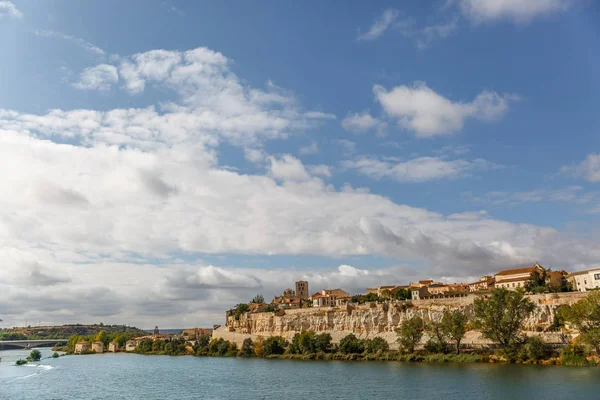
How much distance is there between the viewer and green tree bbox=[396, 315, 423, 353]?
49.0 m

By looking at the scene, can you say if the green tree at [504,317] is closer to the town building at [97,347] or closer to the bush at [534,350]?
the bush at [534,350]

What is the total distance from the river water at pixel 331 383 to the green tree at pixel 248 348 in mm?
16319

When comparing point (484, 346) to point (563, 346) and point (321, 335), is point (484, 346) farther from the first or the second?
point (321, 335)

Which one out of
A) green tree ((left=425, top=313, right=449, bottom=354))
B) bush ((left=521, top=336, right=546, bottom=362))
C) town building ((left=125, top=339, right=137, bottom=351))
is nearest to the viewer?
bush ((left=521, top=336, right=546, bottom=362))

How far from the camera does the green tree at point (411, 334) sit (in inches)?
1928

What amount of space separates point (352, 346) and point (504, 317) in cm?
1864

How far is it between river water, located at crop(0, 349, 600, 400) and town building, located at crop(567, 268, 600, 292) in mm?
25725

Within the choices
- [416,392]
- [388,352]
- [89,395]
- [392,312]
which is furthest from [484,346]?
[89,395]

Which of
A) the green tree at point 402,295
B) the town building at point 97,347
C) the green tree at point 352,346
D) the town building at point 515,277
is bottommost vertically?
the town building at point 97,347

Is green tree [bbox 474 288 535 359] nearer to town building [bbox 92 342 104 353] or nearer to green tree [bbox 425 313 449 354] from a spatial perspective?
green tree [bbox 425 313 449 354]

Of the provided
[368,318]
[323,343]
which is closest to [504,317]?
[368,318]

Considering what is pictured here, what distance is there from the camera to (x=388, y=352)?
51031 millimetres

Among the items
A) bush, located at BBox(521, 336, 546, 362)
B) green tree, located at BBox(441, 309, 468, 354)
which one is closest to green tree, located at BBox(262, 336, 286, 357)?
green tree, located at BBox(441, 309, 468, 354)

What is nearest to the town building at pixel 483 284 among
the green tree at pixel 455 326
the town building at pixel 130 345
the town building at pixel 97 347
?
the green tree at pixel 455 326
